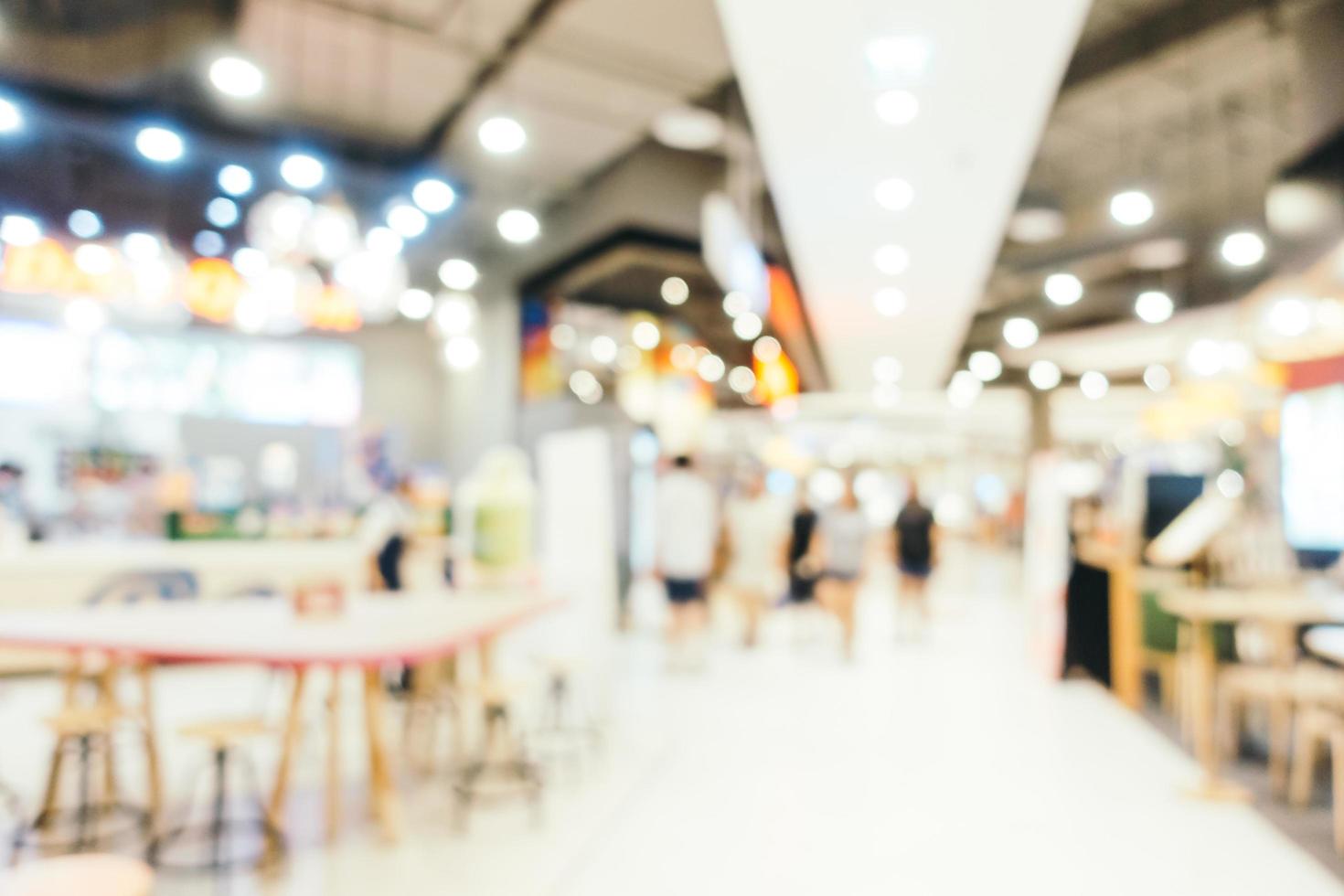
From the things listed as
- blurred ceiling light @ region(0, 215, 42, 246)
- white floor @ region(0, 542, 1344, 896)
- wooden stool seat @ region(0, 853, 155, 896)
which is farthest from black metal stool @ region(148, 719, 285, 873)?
blurred ceiling light @ region(0, 215, 42, 246)

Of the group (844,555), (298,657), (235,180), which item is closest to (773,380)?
(844,555)

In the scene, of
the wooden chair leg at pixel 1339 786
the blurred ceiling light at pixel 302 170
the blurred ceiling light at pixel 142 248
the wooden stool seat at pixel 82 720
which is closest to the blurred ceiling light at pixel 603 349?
the blurred ceiling light at pixel 302 170

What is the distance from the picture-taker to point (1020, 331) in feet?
42.8

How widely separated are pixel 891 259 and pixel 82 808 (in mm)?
6539

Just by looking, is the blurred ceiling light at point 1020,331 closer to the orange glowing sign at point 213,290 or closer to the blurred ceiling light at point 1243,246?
the blurred ceiling light at point 1243,246

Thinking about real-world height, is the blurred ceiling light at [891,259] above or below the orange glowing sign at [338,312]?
above

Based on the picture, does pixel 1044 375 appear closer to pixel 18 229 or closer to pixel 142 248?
pixel 142 248

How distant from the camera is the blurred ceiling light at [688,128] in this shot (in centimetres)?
713

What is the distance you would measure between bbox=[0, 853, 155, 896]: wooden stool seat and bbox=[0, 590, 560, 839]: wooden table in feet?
4.31

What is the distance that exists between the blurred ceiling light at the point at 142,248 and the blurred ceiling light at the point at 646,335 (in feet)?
21.3

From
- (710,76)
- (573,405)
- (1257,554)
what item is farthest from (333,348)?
(1257,554)

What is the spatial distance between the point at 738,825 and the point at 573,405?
609 cm

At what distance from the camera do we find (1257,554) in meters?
5.88

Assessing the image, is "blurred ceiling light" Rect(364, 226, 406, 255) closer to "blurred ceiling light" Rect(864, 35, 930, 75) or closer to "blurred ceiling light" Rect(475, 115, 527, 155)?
"blurred ceiling light" Rect(475, 115, 527, 155)
